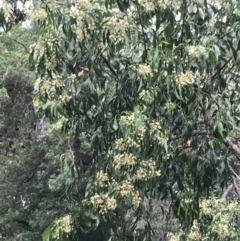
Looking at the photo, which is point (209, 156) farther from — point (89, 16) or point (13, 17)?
point (13, 17)

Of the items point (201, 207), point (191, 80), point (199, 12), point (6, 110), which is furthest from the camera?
point (6, 110)

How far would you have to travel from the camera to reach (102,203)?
2.14m

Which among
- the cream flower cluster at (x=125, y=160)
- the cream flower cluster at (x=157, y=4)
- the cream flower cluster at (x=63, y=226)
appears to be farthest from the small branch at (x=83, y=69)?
the cream flower cluster at (x=63, y=226)

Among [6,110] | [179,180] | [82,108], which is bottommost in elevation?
[179,180]

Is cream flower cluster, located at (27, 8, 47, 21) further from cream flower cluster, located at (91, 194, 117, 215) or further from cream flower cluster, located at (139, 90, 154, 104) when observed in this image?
cream flower cluster, located at (91, 194, 117, 215)

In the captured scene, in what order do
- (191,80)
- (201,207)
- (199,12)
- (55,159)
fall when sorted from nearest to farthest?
(191,80) < (199,12) < (201,207) < (55,159)

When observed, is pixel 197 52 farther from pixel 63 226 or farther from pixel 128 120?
pixel 63 226

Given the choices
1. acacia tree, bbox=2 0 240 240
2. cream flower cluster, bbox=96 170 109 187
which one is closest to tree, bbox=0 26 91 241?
acacia tree, bbox=2 0 240 240

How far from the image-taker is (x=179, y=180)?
7.94 feet

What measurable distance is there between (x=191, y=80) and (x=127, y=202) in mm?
624

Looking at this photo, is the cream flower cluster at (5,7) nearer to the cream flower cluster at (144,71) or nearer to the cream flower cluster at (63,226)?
the cream flower cluster at (144,71)

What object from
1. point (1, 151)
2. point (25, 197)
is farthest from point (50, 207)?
point (1, 151)

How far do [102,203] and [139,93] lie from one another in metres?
0.53

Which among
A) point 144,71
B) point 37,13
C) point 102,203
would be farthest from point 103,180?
point 37,13
